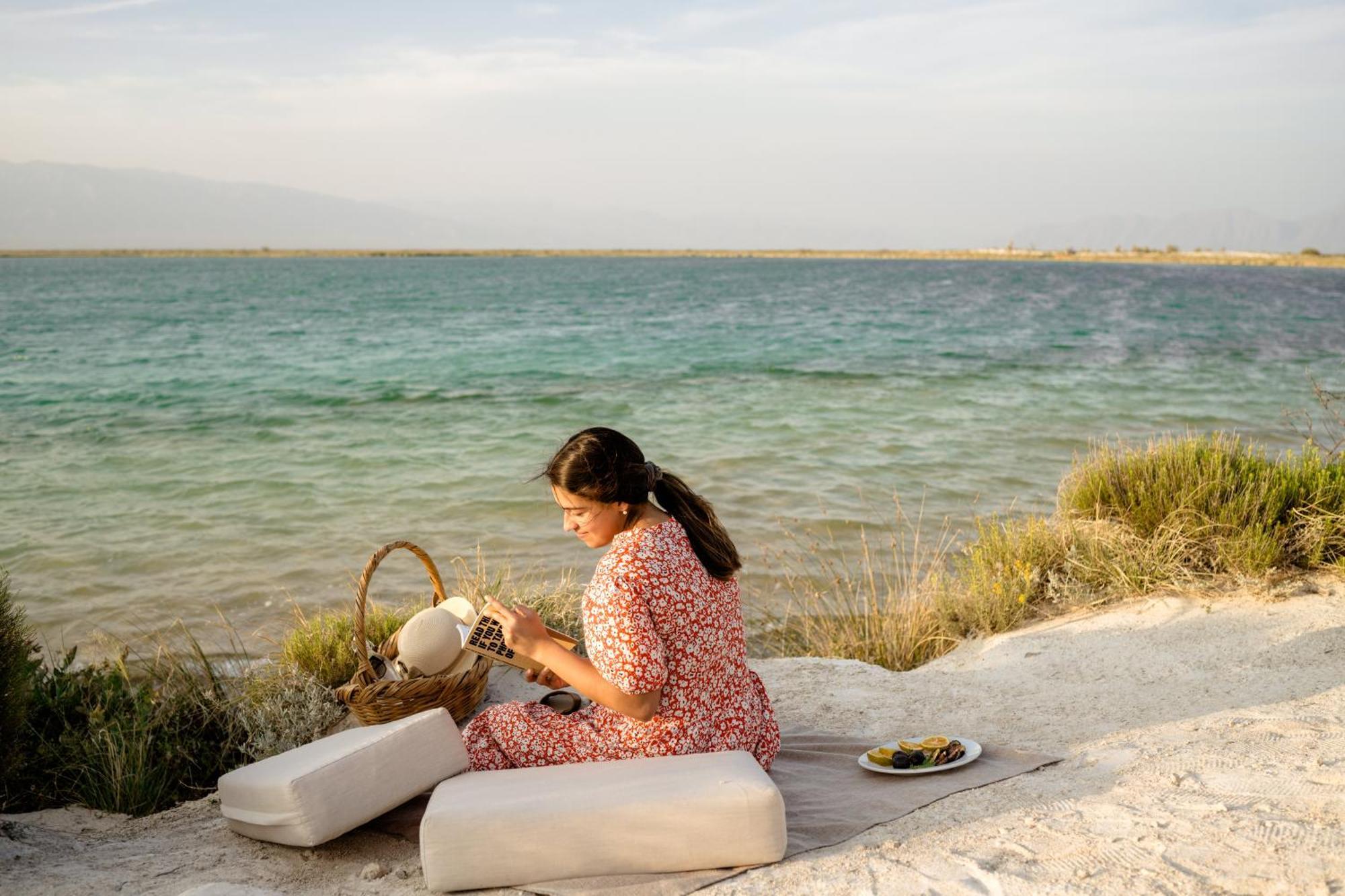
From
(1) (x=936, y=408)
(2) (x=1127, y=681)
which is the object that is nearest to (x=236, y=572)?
(2) (x=1127, y=681)

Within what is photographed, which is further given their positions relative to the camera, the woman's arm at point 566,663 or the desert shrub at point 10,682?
the desert shrub at point 10,682

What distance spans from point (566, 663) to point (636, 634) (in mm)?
286

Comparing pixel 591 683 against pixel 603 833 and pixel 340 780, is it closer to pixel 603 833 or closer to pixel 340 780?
pixel 603 833

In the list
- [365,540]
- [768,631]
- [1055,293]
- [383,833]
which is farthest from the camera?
[1055,293]

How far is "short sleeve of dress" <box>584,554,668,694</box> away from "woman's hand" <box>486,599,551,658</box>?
0.22m

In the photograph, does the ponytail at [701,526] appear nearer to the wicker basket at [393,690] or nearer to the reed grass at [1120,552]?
the wicker basket at [393,690]

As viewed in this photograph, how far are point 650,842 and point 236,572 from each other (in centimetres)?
625

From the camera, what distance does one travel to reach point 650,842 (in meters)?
3.42

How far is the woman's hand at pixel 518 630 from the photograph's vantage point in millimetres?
3785

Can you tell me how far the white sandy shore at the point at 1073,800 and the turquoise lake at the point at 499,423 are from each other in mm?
2641

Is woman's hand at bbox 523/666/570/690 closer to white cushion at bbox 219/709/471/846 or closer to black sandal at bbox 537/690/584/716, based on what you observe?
black sandal at bbox 537/690/584/716

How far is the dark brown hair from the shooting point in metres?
3.76

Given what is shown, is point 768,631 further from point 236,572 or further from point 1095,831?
point 236,572

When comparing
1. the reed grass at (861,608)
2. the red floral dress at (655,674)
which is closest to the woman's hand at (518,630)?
the red floral dress at (655,674)
